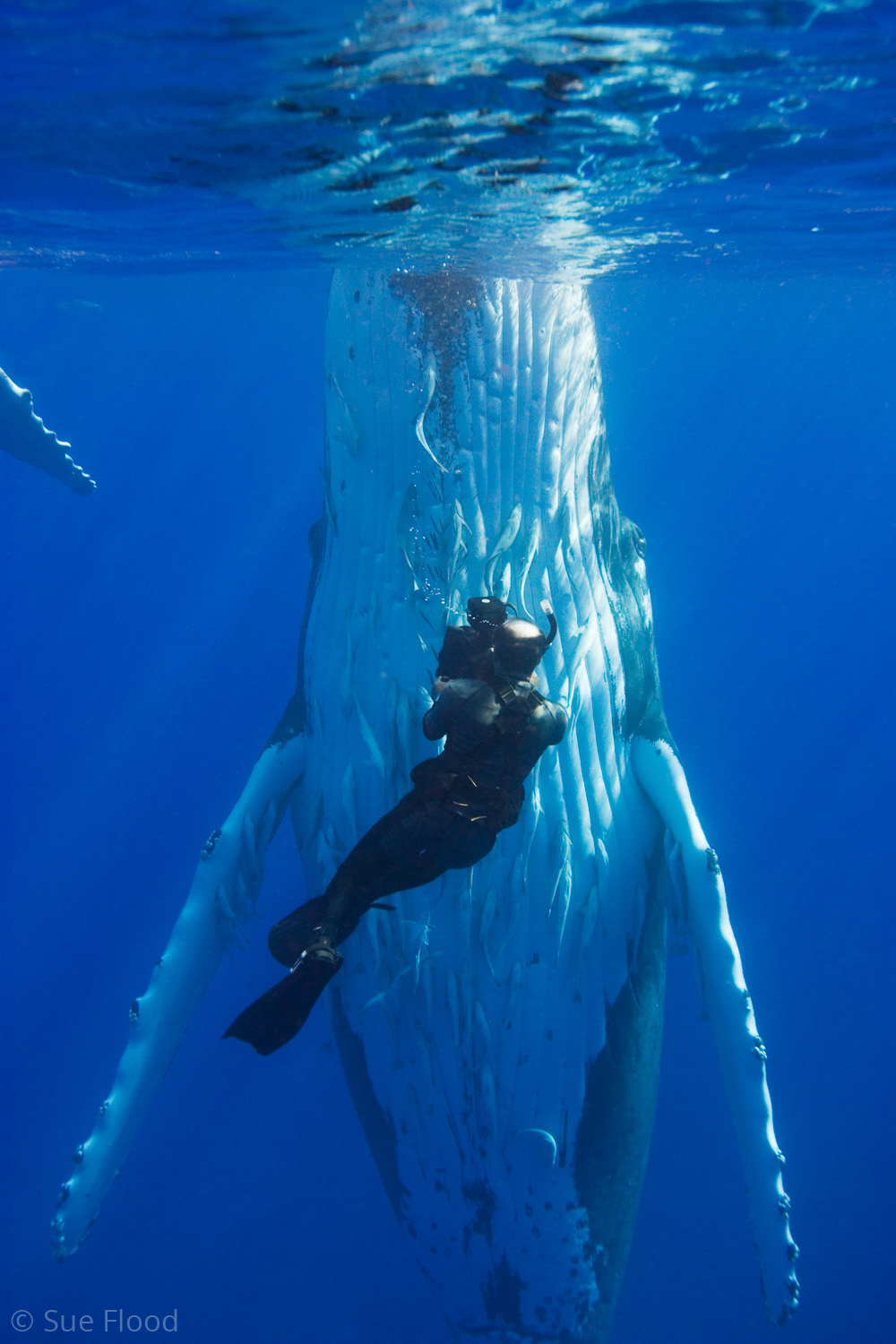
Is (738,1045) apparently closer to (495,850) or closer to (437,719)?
(495,850)

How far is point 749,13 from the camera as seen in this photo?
12.9 feet

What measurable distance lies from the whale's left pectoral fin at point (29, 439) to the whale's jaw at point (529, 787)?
737cm

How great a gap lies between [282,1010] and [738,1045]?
2538mm

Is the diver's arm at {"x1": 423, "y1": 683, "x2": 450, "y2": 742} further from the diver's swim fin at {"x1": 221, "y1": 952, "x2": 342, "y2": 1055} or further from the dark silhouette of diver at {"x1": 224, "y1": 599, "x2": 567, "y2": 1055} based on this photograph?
the diver's swim fin at {"x1": 221, "y1": 952, "x2": 342, "y2": 1055}

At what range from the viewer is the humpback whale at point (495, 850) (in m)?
4.11

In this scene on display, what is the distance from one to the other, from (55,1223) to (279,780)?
2.64 meters

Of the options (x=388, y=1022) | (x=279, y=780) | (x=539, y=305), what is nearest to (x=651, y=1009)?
(x=388, y=1022)

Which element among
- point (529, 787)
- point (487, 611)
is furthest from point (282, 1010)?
point (487, 611)

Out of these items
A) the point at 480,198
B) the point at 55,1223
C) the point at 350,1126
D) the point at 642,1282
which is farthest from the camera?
the point at 350,1126

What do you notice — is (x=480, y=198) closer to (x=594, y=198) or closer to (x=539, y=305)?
(x=594, y=198)

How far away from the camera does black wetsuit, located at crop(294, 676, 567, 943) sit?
3.37 meters

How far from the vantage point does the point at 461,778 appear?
3.48 metres

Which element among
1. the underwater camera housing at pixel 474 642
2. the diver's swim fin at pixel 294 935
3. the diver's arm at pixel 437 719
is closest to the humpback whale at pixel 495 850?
the underwater camera housing at pixel 474 642

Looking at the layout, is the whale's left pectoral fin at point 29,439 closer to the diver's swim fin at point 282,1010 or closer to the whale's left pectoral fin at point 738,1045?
the diver's swim fin at point 282,1010
